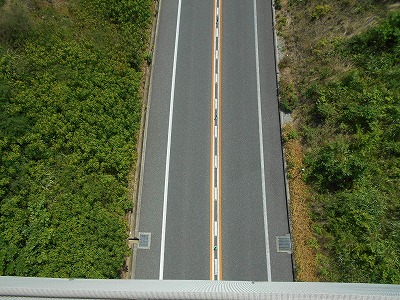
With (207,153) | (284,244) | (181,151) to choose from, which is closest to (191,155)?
(181,151)

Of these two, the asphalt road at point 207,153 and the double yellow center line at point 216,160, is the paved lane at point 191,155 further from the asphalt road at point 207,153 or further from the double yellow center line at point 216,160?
the double yellow center line at point 216,160

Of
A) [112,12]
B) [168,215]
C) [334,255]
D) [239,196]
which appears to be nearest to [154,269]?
[168,215]

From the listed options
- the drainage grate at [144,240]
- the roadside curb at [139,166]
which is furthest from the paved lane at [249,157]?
the roadside curb at [139,166]

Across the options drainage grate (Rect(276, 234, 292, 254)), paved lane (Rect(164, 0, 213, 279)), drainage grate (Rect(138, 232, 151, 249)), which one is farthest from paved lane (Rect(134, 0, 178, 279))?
drainage grate (Rect(276, 234, 292, 254))

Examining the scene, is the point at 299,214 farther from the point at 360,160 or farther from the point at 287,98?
the point at 287,98

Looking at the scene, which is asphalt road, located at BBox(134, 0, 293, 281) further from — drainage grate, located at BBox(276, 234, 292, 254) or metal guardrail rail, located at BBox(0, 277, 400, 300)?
metal guardrail rail, located at BBox(0, 277, 400, 300)

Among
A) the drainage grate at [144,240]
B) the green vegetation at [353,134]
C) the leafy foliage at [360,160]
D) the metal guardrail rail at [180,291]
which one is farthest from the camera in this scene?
the drainage grate at [144,240]

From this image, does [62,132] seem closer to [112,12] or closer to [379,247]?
[112,12]
